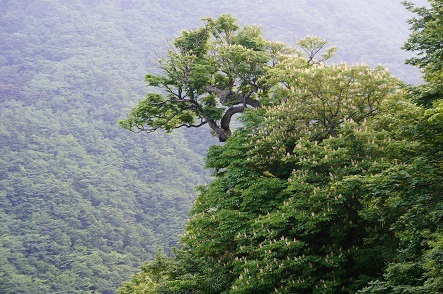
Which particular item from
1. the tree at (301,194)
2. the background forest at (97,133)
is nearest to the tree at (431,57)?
the tree at (301,194)

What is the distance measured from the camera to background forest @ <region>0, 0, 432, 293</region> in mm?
71812

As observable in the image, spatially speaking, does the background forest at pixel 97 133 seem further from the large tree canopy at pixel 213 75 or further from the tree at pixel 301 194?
the tree at pixel 301 194

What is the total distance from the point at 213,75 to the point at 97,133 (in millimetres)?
92260

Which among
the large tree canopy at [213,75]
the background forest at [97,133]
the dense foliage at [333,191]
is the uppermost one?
the background forest at [97,133]

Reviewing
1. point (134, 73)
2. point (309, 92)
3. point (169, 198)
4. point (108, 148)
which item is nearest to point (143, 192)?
point (169, 198)

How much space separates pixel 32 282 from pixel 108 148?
1777 inches

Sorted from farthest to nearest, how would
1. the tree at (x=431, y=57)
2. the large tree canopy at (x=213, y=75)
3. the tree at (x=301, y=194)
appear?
the large tree canopy at (x=213, y=75) → the tree at (x=301, y=194) → the tree at (x=431, y=57)

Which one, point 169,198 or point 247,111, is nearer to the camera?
point 247,111

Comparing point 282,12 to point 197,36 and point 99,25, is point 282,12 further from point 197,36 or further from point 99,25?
point 197,36

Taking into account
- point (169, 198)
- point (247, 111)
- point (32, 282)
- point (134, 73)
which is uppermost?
point (134, 73)

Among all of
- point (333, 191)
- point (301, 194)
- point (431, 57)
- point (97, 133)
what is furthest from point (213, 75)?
point (97, 133)

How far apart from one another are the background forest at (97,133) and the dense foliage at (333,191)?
50.7ft

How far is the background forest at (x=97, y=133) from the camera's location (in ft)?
236

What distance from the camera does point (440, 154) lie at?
8.27 meters
